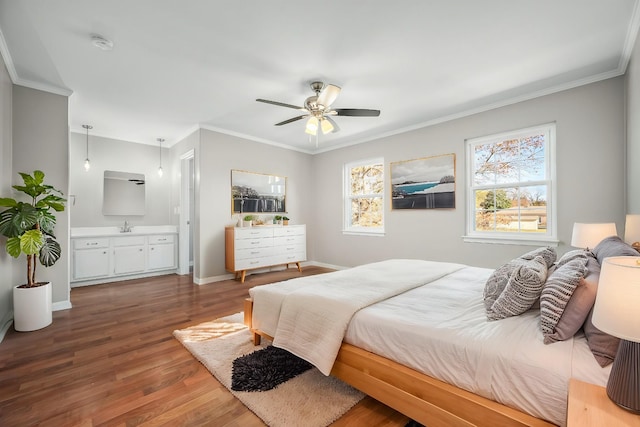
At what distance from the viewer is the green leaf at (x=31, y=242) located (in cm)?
263

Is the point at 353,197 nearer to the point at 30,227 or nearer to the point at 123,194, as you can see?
the point at 123,194

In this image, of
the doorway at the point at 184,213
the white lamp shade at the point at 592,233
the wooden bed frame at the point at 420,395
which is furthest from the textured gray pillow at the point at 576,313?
the doorway at the point at 184,213

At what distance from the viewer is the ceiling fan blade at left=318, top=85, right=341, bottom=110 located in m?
2.76

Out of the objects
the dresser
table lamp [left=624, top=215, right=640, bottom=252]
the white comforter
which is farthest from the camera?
the dresser

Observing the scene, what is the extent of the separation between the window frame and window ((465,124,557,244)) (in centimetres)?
147

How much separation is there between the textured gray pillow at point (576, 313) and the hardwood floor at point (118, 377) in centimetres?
92

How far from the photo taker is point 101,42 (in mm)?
2416

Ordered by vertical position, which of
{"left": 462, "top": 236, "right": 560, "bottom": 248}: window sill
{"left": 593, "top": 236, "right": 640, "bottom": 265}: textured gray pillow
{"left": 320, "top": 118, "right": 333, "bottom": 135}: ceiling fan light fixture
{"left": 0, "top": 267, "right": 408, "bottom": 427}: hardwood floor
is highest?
{"left": 320, "top": 118, "right": 333, "bottom": 135}: ceiling fan light fixture

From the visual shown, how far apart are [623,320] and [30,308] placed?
4.21m

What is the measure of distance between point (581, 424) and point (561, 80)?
367 centimetres

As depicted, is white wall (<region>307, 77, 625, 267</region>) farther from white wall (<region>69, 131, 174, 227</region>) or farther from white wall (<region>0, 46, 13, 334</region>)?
white wall (<region>0, 46, 13, 334</region>)

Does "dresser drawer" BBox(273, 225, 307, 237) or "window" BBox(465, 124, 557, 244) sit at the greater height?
"window" BBox(465, 124, 557, 244)

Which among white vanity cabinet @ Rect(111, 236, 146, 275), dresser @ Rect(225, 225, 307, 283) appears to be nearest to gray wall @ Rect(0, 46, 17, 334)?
white vanity cabinet @ Rect(111, 236, 146, 275)

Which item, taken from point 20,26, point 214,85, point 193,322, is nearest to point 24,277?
point 193,322
